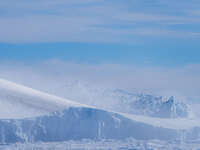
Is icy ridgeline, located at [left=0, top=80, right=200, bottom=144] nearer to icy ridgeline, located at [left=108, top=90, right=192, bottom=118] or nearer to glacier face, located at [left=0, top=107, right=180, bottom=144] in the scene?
glacier face, located at [left=0, top=107, right=180, bottom=144]

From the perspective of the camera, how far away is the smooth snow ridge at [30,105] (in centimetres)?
6550

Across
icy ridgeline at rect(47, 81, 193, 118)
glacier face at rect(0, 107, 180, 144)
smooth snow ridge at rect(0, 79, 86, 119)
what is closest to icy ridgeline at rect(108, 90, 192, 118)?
icy ridgeline at rect(47, 81, 193, 118)

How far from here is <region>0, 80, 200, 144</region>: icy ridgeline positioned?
6456 cm

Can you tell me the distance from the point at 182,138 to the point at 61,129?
→ 13395 millimetres

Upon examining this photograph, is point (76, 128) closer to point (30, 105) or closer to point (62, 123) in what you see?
point (62, 123)

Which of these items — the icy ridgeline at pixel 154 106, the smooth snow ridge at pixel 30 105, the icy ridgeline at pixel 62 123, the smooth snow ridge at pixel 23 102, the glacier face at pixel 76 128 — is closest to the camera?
the glacier face at pixel 76 128

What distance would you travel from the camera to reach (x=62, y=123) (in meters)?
66.2

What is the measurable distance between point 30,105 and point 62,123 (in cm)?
426

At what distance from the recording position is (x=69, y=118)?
218 feet

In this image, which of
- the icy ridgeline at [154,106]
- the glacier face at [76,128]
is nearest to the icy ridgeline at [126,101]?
the icy ridgeline at [154,106]

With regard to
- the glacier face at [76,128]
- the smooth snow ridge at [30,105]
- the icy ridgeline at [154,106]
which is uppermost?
the icy ridgeline at [154,106]

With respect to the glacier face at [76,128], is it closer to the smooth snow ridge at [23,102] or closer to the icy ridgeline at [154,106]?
the smooth snow ridge at [23,102]

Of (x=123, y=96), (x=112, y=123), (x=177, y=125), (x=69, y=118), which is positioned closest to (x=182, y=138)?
(x=177, y=125)

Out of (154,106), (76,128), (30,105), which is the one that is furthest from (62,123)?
(154,106)
